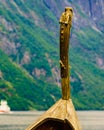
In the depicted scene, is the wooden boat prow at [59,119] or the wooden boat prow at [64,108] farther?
the wooden boat prow at [59,119]

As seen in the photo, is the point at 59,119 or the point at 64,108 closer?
the point at 59,119

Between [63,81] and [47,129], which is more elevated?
[63,81]

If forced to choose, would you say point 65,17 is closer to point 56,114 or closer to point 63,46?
point 63,46

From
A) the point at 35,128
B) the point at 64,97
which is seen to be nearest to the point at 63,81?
the point at 64,97

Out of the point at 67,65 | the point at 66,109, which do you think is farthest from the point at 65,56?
the point at 66,109

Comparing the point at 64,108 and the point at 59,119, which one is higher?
the point at 64,108

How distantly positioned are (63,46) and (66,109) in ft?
8.31

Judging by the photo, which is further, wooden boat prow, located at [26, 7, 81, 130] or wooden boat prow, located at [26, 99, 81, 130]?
wooden boat prow, located at [26, 99, 81, 130]

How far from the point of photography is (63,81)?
79.8ft

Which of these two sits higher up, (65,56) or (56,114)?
(65,56)

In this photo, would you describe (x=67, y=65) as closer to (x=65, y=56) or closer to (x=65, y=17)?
(x=65, y=56)

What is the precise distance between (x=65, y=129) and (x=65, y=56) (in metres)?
2.97

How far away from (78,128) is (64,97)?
57.8 inches

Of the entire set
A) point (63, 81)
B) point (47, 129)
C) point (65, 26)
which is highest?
point (65, 26)
